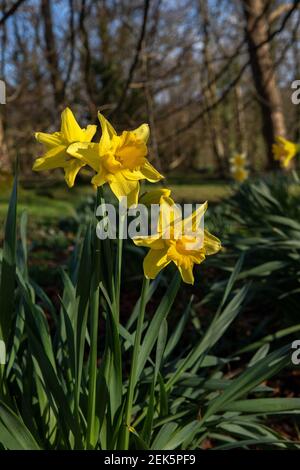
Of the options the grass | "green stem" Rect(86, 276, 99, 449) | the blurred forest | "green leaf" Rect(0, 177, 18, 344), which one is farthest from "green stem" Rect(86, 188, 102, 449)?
the grass

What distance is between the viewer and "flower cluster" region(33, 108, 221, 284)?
98cm

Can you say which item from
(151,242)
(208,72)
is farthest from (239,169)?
(151,242)

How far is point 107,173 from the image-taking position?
98cm

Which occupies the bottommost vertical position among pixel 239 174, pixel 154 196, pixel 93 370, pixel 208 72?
pixel 93 370

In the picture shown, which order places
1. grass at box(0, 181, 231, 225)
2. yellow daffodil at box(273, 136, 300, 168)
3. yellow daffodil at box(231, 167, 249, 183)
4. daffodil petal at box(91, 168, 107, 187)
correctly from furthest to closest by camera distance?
grass at box(0, 181, 231, 225)
yellow daffodil at box(231, 167, 249, 183)
yellow daffodil at box(273, 136, 300, 168)
daffodil petal at box(91, 168, 107, 187)

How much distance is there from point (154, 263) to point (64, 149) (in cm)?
30

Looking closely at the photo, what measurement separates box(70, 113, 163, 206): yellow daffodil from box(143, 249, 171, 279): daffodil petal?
0.12m

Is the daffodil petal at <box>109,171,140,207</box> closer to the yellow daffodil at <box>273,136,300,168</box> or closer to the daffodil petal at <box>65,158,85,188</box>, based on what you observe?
the daffodil petal at <box>65,158,85,188</box>

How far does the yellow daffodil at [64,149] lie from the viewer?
1.02 m

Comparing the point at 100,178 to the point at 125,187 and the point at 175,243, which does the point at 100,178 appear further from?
the point at 175,243

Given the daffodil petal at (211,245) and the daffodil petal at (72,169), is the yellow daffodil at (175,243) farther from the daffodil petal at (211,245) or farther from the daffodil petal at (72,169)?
the daffodil petal at (72,169)

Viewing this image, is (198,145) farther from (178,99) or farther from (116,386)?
(116,386)

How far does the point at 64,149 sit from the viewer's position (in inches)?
40.8
